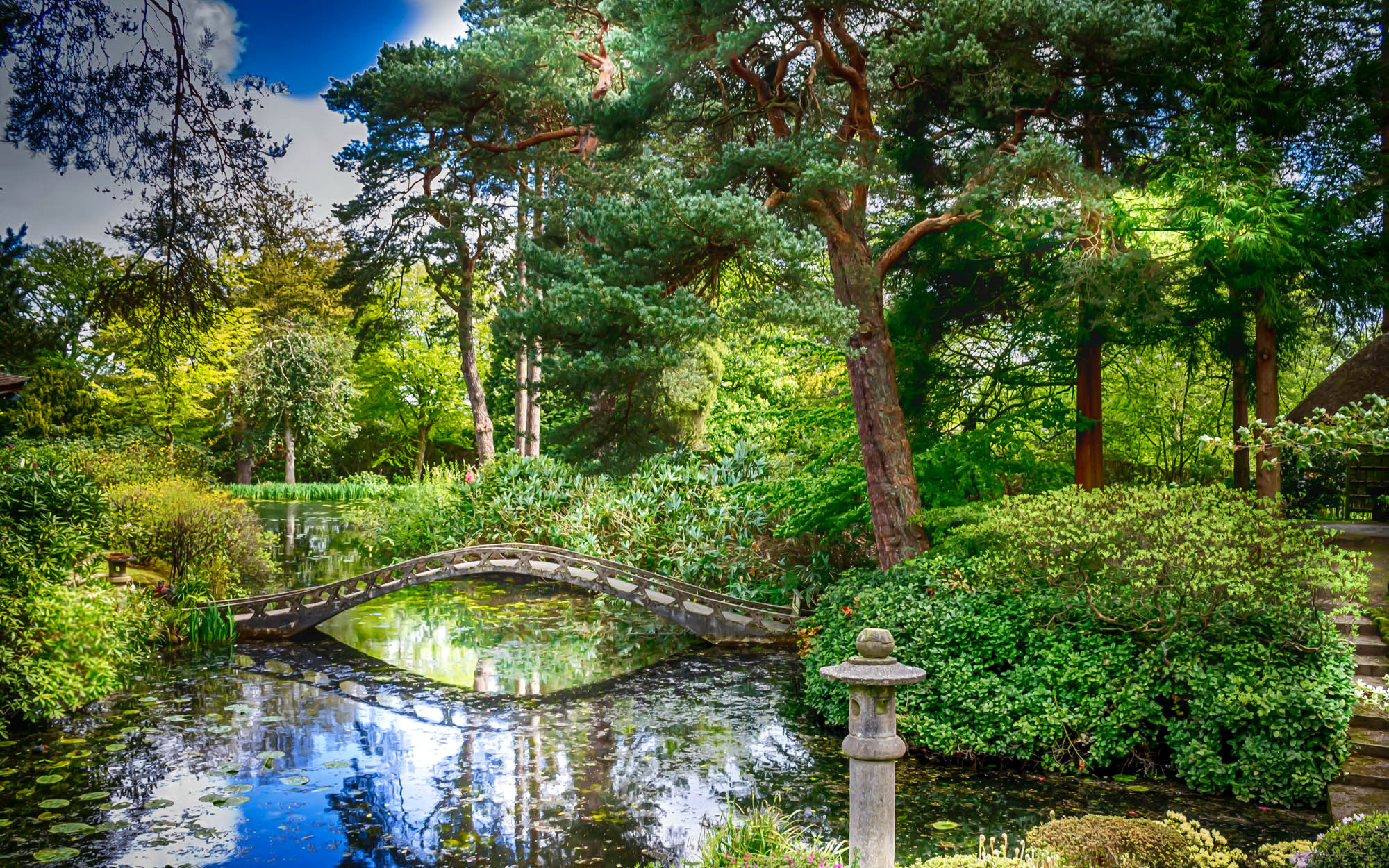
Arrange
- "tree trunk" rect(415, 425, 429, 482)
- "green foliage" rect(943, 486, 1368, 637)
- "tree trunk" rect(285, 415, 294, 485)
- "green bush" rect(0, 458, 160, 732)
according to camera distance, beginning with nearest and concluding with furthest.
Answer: "green foliage" rect(943, 486, 1368, 637)
"green bush" rect(0, 458, 160, 732)
"tree trunk" rect(285, 415, 294, 485)
"tree trunk" rect(415, 425, 429, 482)

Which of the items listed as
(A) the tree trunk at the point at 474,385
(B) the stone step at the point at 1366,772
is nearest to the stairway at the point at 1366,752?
(B) the stone step at the point at 1366,772

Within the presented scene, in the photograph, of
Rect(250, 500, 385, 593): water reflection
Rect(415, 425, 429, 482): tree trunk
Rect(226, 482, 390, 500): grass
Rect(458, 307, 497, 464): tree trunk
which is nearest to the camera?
Rect(250, 500, 385, 593): water reflection

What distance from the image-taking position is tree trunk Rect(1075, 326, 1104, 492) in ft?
37.2

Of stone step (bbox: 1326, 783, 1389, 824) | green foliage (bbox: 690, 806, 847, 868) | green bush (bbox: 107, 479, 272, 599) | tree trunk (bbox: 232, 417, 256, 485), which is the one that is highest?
tree trunk (bbox: 232, 417, 256, 485)

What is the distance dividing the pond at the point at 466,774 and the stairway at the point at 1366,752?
31cm

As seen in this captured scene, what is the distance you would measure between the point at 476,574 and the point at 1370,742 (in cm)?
1208

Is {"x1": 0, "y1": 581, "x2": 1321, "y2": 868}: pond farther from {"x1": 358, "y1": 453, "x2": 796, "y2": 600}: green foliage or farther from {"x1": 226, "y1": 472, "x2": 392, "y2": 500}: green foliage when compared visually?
{"x1": 226, "y1": 472, "x2": 392, "y2": 500}: green foliage

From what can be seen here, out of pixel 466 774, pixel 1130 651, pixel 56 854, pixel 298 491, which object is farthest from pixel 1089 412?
pixel 298 491

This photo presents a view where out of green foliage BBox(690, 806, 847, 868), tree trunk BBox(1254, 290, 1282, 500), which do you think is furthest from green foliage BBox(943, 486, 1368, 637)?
green foliage BBox(690, 806, 847, 868)

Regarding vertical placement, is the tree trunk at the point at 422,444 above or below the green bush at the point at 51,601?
above

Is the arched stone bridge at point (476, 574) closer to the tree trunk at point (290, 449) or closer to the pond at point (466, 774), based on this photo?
the pond at point (466, 774)

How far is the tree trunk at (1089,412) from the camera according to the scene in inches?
446

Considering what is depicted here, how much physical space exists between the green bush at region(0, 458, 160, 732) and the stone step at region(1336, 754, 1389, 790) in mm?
12259

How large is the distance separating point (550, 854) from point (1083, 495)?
19.8ft
